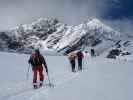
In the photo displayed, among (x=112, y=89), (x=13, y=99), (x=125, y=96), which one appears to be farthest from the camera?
(x=112, y=89)

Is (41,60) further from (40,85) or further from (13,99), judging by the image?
(13,99)

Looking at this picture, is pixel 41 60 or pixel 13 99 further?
pixel 41 60

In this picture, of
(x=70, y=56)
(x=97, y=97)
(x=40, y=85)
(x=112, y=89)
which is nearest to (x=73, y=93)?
(x=97, y=97)

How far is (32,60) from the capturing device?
54.5 feet

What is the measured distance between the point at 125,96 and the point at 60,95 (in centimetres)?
369

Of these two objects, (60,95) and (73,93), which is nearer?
(60,95)

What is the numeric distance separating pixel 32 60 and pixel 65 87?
2.21m

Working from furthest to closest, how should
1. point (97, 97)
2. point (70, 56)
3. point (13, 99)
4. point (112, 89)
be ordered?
1. point (70, 56)
2. point (112, 89)
3. point (97, 97)
4. point (13, 99)

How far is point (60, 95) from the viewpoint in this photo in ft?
45.2

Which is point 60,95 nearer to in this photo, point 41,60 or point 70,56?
point 41,60

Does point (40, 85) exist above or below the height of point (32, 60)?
below

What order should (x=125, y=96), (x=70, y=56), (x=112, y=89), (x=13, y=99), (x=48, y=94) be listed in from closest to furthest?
1. (x=13, y=99)
2. (x=48, y=94)
3. (x=125, y=96)
4. (x=112, y=89)
5. (x=70, y=56)

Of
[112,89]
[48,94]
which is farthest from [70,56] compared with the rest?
[48,94]

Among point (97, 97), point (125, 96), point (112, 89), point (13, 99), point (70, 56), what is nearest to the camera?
point (13, 99)
